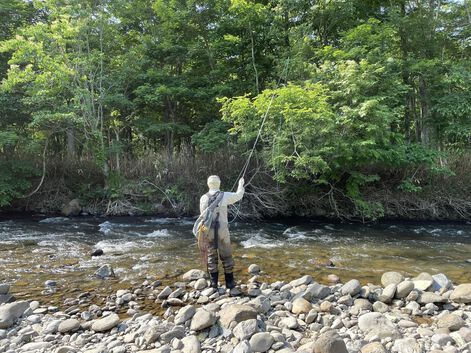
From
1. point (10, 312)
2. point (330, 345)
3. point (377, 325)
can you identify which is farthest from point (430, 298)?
point (10, 312)

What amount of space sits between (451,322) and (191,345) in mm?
3225

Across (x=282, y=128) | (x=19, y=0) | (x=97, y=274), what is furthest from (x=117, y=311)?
(x=19, y=0)

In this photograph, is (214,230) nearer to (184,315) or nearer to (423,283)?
(184,315)

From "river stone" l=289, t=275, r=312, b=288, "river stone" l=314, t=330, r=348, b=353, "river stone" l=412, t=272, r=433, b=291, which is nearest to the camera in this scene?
"river stone" l=314, t=330, r=348, b=353

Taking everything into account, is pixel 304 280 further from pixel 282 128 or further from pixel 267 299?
pixel 282 128

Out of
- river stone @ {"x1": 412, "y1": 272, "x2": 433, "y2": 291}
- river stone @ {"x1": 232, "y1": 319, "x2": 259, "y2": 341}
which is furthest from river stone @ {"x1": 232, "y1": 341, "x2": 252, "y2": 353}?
river stone @ {"x1": 412, "y1": 272, "x2": 433, "y2": 291}

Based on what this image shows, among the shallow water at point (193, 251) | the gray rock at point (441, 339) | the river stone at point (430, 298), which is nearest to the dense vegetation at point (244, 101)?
the shallow water at point (193, 251)

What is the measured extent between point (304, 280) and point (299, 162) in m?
4.92

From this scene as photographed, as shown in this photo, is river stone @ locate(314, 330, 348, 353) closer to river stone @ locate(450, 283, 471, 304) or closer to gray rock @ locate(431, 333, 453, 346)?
gray rock @ locate(431, 333, 453, 346)

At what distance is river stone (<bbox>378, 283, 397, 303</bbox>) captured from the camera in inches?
214

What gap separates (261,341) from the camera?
13.3 ft

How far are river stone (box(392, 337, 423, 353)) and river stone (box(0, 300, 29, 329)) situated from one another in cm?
470

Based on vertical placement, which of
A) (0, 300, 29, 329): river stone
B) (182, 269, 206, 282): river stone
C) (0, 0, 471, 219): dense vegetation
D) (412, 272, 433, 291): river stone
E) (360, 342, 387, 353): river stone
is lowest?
(412, 272, 433, 291): river stone

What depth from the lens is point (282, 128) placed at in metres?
11.0
